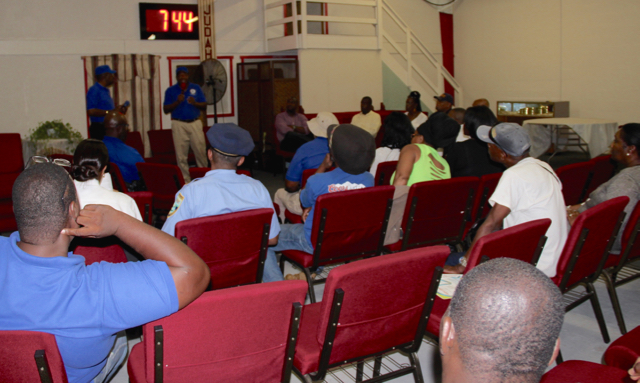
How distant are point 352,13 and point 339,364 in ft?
35.7

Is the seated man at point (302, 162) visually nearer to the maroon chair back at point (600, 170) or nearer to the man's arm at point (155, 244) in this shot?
the maroon chair back at point (600, 170)

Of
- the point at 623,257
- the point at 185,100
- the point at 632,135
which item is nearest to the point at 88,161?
the point at 623,257

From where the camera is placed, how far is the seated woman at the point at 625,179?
3.06 metres

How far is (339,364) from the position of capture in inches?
76.8

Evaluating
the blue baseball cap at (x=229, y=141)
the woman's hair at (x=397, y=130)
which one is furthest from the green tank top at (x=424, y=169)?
the blue baseball cap at (x=229, y=141)

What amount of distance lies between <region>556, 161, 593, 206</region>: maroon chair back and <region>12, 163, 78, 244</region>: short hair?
12.0ft

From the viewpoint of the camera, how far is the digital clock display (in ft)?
30.6

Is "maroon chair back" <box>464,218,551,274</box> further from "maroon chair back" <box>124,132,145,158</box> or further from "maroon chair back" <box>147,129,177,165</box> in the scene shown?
"maroon chair back" <box>147,129,177,165</box>

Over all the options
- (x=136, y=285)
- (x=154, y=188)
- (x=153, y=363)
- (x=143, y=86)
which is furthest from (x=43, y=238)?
(x=143, y=86)

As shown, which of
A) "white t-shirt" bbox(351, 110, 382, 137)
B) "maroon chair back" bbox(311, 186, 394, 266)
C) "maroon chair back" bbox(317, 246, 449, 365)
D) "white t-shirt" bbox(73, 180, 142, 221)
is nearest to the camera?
"maroon chair back" bbox(317, 246, 449, 365)

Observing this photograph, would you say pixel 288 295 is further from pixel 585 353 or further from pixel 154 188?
pixel 154 188

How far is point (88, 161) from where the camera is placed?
2883mm

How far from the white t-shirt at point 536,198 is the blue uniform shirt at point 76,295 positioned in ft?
6.29

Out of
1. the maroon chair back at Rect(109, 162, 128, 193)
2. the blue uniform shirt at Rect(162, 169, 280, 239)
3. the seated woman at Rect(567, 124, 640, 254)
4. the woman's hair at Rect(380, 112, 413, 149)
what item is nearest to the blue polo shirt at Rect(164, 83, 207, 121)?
the maroon chair back at Rect(109, 162, 128, 193)
